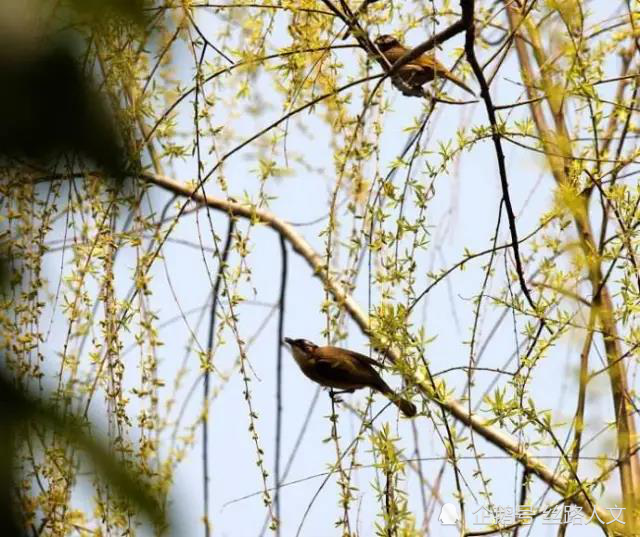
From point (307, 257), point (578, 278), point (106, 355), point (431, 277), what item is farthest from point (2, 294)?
point (307, 257)

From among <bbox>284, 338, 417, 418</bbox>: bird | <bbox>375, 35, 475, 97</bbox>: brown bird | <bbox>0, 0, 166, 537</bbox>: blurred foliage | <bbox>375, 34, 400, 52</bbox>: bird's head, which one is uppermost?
<bbox>375, 34, 400, 52</bbox>: bird's head

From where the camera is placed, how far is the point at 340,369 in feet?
10.4

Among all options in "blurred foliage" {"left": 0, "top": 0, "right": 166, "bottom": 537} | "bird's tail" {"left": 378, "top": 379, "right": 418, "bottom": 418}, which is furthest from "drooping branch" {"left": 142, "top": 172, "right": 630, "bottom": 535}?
"blurred foliage" {"left": 0, "top": 0, "right": 166, "bottom": 537}

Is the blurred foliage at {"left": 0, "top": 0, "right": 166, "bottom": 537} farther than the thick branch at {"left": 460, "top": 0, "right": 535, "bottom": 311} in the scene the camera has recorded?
No

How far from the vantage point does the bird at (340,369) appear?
118 inches

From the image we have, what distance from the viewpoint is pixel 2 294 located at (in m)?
0.61

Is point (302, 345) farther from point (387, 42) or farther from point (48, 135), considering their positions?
point (48, 135)

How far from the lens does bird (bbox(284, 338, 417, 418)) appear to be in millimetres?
2994

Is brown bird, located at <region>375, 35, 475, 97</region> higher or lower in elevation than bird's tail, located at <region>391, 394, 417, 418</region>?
higher

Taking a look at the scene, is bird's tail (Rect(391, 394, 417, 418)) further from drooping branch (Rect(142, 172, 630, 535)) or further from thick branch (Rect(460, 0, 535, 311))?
thick branch (Rect(460, 0, 535, 311))

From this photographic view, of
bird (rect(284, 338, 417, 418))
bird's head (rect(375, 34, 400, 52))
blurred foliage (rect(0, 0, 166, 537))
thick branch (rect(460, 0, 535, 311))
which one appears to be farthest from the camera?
bird's head (rect(375, 34, 400, 52))

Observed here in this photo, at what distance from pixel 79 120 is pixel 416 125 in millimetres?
2131

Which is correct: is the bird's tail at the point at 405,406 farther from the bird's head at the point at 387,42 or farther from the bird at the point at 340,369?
the bird's head at the point at 387,42

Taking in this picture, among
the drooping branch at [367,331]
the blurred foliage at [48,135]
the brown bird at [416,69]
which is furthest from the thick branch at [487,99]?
the blurred foliage at [48,135]
